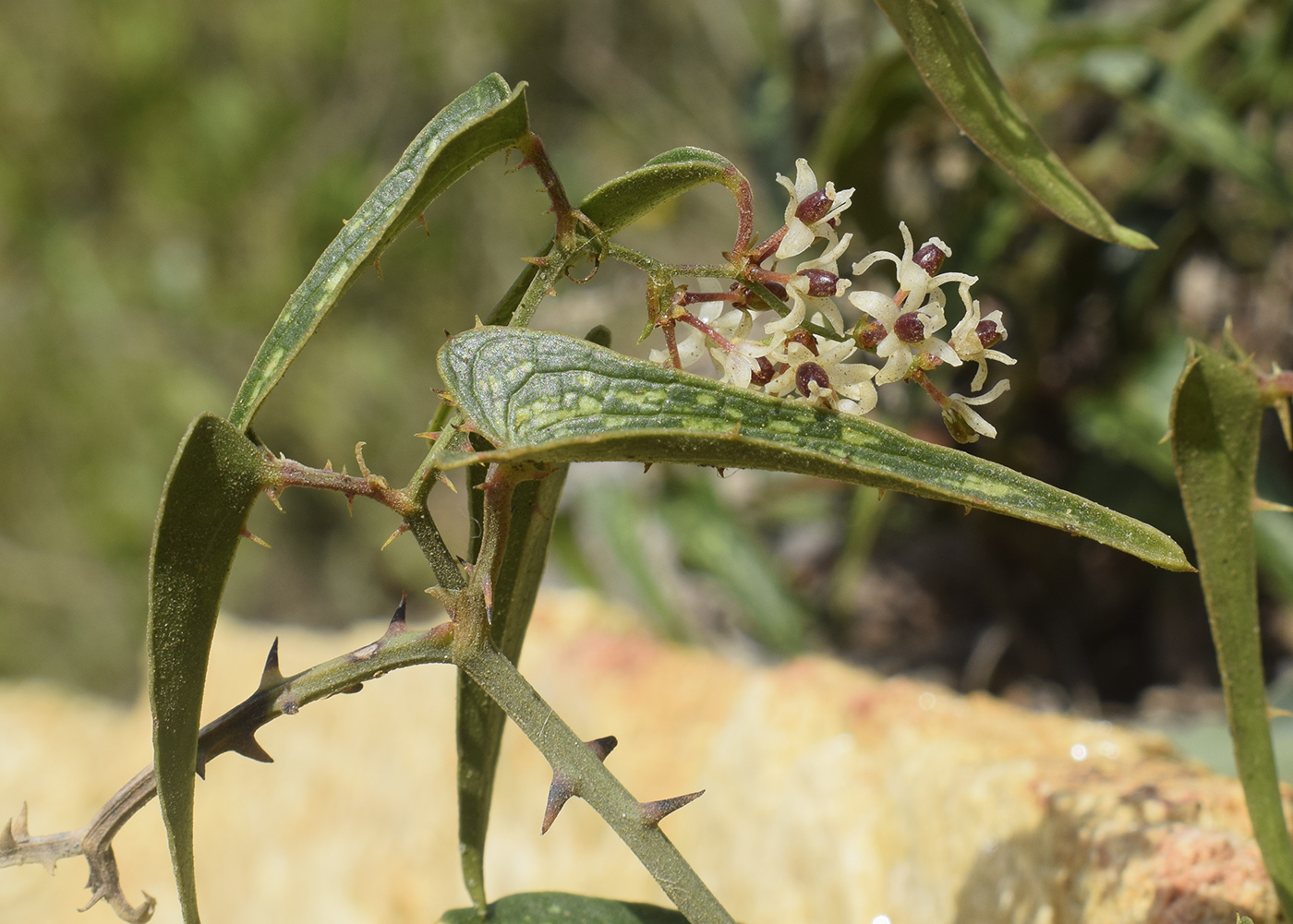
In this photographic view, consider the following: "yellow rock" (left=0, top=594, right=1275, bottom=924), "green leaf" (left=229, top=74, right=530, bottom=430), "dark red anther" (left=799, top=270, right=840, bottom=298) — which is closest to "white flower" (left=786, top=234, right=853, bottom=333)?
"dark red anther" (left=799, top=270, right=840, bottom=298)

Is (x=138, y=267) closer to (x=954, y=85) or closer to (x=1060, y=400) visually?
(x=1060, y=400)

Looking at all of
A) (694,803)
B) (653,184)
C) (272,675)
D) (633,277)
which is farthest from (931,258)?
(633,277)

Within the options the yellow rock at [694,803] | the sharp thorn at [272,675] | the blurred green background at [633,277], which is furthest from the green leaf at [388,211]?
the blurred green background at [633,277]

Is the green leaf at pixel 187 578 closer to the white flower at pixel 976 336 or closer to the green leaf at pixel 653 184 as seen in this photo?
the green leaf at pixel 653 184

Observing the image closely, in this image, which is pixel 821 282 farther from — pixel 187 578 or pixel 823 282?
pixel 187 578

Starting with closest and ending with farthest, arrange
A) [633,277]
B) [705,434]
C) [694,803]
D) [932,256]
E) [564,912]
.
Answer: [705,434]
[932,256]
[564,912]
[694,803]
[633,277]

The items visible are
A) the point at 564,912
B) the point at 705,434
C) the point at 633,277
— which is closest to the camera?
the point at 705,434

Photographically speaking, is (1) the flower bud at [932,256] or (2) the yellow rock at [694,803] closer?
(1) the flower bud at [932,256]
